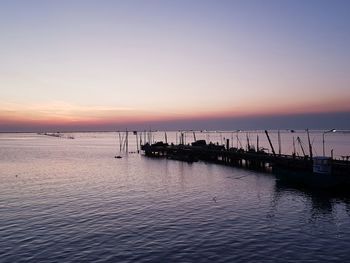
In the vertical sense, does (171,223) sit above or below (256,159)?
below

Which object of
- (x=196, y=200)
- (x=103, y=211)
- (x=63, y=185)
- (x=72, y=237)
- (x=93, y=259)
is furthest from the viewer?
(x=63, y=185)

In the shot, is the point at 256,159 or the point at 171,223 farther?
the point at 256,159

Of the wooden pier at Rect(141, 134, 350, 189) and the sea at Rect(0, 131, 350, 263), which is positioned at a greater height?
the wooden pier at Rect(141, 134, 350, 189)

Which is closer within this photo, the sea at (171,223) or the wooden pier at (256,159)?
the sea at (171,223)

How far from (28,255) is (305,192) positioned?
38500 millimetres

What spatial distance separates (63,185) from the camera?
57.4m

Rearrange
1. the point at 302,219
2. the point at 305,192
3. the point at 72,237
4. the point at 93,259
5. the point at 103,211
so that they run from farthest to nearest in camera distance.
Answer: the point at 305,192 → the point at 103,211 → the point at 302,219 → the point at 72,237 → the point at 93,259

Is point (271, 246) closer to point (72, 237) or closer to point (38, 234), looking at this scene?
point (72, 237)

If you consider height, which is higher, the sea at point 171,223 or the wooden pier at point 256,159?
the wooden pier at point 256,159

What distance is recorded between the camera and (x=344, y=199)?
4491 centimetres

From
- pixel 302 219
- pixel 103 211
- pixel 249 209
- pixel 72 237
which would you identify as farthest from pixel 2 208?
pixel 302 219

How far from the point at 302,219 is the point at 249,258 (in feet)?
42.8

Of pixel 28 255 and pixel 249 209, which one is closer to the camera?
pixel 28 255

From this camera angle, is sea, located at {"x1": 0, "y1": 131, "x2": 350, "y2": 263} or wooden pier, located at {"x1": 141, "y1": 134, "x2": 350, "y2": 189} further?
wooden pier, located at {"x1": 141, "y1": 134, "x2": 350, "y2": 189}
